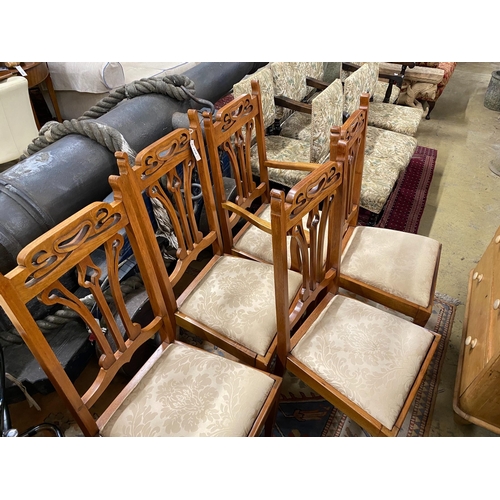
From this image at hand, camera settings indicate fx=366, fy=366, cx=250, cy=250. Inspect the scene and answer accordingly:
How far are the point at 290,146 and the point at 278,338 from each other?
142cm

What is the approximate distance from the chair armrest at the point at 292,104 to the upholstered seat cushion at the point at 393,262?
3.38ft

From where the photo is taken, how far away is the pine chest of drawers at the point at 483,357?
1.10m

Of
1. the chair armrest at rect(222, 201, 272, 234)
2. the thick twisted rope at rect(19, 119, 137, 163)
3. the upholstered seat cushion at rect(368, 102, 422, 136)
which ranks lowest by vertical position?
the upholstered seat cushion at rect(368, 102, 422, 136)

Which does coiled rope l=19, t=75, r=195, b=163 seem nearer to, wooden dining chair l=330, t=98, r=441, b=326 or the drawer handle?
wooden dining chair l=330, t=98, r=441, b=326

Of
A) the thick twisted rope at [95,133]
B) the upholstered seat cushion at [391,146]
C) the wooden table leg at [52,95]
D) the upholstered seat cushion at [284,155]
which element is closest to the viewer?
the thick twisted rope at [95,133]

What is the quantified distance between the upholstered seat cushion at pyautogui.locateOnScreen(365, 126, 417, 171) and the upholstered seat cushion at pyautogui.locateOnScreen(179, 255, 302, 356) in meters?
1.21

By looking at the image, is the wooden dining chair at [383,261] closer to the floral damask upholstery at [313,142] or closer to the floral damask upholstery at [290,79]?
the floral damask upholstery at [313,142]

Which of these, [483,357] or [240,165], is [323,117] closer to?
[240,165]

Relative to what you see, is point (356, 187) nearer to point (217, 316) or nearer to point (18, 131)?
point (217, 316)

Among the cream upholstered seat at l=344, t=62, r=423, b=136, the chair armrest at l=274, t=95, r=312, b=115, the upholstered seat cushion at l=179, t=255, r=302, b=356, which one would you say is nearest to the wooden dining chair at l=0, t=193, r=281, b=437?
the upholstered seat cushion at l=179, t=255, r=302, b=356

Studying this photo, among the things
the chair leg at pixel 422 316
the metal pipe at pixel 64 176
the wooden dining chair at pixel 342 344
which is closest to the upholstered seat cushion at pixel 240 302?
the wooden dining chair at pixel 342 344

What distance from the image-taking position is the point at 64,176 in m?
1.34

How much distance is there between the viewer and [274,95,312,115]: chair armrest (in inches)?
84.9

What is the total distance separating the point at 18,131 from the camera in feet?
8.26
